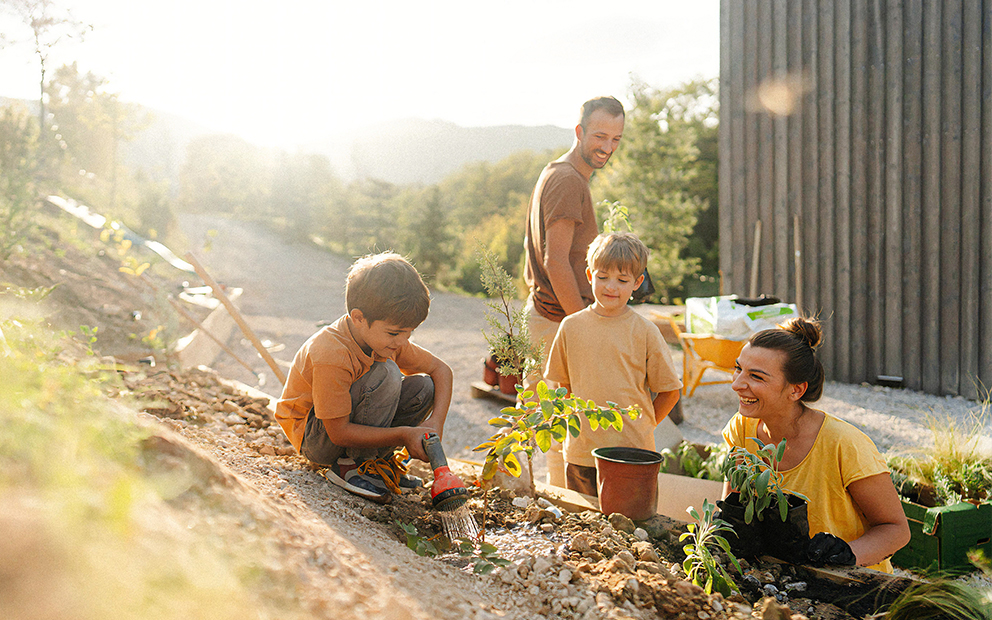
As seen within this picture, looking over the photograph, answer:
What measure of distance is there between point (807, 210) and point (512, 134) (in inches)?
2652

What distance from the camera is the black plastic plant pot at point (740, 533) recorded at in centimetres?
167

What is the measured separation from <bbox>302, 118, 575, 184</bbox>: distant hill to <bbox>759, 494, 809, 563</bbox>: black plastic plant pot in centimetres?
6422

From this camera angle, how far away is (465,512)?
1788 millimetres

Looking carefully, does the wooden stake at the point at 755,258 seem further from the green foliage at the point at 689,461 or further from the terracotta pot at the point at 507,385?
the green foliage at the point at 689,461

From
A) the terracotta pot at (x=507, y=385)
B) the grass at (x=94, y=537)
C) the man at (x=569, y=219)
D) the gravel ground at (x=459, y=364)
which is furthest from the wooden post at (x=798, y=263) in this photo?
the grass at (x=94, y=537)

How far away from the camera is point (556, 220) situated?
282 centimetres

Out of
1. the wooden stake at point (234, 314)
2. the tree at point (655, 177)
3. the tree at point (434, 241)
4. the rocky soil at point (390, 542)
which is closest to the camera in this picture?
the rocky soil at point (390, 542)

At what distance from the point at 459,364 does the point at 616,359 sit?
4629 mm

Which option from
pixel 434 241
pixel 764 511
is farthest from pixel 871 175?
pixel 434 241

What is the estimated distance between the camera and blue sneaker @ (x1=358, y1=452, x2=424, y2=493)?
2.08 m

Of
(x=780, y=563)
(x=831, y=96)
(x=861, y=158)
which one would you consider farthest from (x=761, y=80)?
(x=780, y=563)

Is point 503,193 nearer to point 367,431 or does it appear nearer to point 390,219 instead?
point 390,219

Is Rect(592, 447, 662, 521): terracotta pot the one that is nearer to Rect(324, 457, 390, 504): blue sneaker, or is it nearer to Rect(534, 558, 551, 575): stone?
Rect(534, 558, 551, 575): stone

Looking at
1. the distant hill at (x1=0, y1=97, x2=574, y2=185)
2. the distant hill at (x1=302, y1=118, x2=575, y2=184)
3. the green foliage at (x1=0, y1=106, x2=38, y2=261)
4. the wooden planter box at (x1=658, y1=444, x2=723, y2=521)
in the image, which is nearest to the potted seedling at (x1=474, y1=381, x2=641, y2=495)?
the wooden planter box at (x1=658, y1=444, x2=723, y2=521)
